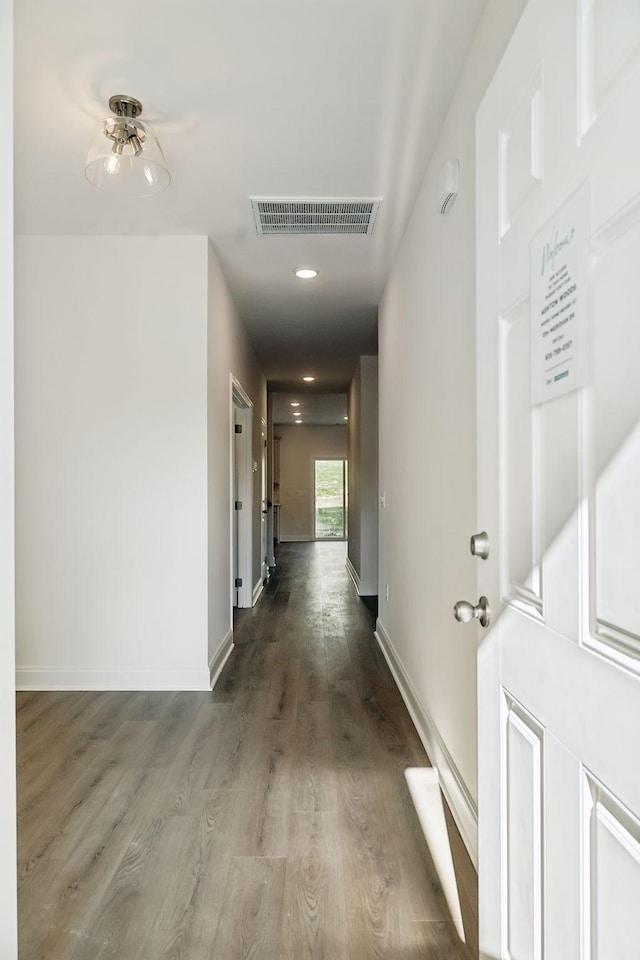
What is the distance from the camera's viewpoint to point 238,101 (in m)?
2.23

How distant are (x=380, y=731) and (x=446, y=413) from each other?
1568 millimetres

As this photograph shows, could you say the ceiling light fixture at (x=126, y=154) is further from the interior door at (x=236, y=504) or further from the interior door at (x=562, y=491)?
the interior door at (x=236, y=504)

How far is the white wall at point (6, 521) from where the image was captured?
1.00 metres

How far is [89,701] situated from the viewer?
3.28m

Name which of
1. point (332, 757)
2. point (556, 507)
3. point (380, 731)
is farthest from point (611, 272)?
point (380, 731)

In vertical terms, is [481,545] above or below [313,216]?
below

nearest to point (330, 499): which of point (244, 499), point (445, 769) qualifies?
point (244, 499)

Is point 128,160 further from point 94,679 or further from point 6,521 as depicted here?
point 94,679

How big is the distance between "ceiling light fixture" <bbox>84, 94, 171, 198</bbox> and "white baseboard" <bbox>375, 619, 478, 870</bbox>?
8.37ft

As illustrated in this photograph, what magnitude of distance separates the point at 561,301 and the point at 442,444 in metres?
1.52

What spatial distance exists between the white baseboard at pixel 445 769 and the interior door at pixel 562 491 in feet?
2.42

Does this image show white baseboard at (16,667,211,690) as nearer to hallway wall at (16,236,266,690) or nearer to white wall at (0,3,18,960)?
hallway wall at (16,236,266,690)

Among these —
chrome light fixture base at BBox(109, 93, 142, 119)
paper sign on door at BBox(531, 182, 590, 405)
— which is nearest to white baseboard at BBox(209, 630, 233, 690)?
chrome light fixture base at BBox(109, 93, 142, 119)

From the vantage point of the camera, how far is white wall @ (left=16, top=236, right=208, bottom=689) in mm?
3480
